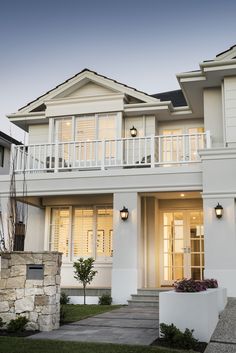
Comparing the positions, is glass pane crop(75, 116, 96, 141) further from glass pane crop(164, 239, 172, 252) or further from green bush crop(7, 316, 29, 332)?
green bush crop(7, 316, 29, 332)

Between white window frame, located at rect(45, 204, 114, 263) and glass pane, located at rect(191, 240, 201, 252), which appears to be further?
white window frame, located at rect(45, 204, 114, 263)

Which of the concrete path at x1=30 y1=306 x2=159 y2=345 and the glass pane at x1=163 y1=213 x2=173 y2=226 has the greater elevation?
the glass pane at x1=163 y1=213 x2=173 y2=226

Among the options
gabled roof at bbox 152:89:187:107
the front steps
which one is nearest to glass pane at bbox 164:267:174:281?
the front steps

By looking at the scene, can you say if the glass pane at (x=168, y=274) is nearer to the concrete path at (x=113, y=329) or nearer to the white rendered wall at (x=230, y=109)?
the concrete path at (x=113, y=329)

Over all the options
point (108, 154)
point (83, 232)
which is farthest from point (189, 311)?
point (108, 154)

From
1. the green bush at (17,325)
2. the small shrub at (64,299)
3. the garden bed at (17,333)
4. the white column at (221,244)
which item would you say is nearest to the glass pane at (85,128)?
the small shrub at (64,299)

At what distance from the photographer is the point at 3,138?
23.6 m

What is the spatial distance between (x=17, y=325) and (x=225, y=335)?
344cm

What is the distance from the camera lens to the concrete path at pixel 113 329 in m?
6.77

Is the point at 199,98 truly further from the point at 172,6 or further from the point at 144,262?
the point at 144,262

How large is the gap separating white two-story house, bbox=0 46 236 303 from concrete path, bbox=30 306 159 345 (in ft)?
8.30

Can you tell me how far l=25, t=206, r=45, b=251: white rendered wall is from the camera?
14524mm

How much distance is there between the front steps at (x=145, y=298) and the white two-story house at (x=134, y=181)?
8.0 inches

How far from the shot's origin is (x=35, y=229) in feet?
48.1
